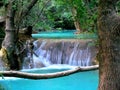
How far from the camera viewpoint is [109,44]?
2980 millimetres

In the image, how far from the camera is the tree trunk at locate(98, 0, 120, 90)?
2.95m

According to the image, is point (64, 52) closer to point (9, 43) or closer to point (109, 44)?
point (9, 43)

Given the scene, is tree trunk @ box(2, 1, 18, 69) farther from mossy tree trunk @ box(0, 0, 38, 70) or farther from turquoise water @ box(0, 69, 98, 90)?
turquoise water @ box(0, 69, 98, 90)

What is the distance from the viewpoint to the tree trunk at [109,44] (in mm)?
2949

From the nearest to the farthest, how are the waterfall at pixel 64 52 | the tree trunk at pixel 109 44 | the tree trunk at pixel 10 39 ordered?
the tree trunk at pixel 109 44 → the tree trunk at pixel 10 39 → the waterfall at pixel 64 52

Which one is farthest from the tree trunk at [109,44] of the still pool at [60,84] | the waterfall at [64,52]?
the waterfall at [64,52]

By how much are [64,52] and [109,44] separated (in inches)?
443

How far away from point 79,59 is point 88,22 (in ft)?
26.3

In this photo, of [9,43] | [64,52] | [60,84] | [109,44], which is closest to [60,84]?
[60,84]

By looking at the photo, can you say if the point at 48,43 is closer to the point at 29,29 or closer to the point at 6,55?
the point at 29,29

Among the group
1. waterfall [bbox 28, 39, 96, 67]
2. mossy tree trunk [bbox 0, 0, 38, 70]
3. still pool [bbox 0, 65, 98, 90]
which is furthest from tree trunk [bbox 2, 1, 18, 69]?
still pool [bbox 0, 65, 98, 90]

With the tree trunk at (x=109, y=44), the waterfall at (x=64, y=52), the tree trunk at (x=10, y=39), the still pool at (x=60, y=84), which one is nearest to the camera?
the tree trunk at (x=109, y=44)

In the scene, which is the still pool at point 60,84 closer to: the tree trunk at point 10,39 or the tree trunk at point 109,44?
the tree trunk at point 10,39

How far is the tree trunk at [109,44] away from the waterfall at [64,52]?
10.4m
